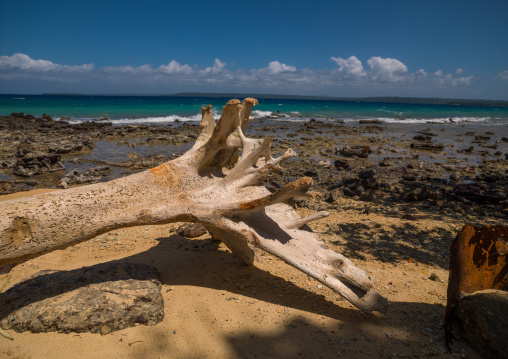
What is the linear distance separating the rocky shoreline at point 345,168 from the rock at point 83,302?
79.8 inches

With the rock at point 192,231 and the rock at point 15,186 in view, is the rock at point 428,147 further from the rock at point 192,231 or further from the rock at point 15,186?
the rock at point 15,186

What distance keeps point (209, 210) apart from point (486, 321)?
250 cm

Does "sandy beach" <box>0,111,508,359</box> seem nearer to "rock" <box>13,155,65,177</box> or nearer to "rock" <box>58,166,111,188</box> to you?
"rock" <box>58,166,111,188</box>

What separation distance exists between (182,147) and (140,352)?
1392cm

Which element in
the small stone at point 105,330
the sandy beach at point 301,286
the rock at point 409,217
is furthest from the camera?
the rock at point 409,217

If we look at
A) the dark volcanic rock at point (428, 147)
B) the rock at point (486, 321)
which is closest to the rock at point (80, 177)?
the rock at point (486, 321)

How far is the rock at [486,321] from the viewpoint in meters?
2.17

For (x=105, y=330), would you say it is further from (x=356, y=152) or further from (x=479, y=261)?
(x=356, y=152)

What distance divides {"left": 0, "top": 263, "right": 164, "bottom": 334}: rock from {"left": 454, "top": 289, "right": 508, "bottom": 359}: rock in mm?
2626

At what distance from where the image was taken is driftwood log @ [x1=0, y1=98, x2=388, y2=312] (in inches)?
103

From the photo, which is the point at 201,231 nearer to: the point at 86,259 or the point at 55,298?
the point at 86,259

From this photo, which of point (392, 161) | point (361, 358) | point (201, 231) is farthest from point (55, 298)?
point (392, 161)

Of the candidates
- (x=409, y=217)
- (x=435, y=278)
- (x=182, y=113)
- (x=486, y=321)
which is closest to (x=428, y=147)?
(x=409, y=217)

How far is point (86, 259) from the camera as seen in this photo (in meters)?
4.29
